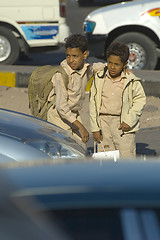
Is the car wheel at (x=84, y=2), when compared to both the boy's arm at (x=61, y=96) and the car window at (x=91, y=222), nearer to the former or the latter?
the boy's arm at (x=61, y=96)

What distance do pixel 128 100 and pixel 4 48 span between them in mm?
8001

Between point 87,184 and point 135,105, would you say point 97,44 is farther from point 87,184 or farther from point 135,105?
point 87,184

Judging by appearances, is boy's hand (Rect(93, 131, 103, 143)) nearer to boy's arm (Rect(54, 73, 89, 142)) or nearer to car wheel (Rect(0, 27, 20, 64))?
boy's arm (Rect(54, 73, 89, 142))

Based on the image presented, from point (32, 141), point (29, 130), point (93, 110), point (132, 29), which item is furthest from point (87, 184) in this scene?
point (132, 29)

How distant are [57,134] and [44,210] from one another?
118 inches

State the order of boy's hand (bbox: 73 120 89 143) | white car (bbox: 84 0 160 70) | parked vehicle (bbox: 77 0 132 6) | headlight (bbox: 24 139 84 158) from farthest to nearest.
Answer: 1. parked vehicle (bbox: 77 0 132 6)
2. white car (bbox: 84 0 160 70)
3. boy's hand (bbox: 73 120 89 143)
4. headlight (bbox: 24 139 84 158)

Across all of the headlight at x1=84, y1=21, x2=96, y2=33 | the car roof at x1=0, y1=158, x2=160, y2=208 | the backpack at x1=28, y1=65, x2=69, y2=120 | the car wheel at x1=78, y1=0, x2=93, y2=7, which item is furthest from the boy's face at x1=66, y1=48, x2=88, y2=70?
the car wheel at x1=78, y1=0, x2=93, y2=7

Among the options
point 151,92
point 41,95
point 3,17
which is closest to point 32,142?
point 41,95

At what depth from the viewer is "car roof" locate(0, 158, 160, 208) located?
70.6 inches

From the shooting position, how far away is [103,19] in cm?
1205

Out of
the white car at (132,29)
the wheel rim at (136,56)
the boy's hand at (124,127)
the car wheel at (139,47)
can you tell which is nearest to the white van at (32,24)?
the white car at (132,29)

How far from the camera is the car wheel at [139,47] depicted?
39.3 feet

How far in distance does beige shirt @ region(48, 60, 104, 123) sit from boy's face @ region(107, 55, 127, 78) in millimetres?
198

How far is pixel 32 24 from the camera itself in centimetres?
1284
